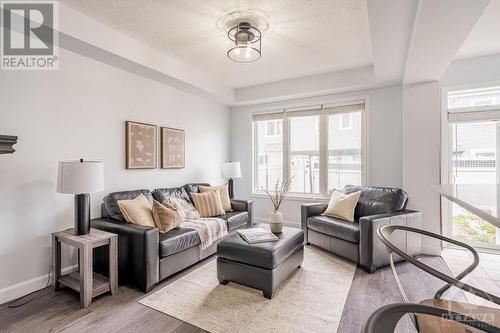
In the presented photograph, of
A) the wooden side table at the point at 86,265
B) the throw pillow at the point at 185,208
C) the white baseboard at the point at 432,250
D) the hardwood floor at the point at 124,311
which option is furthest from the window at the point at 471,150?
the wooden side table at the point at 86,265

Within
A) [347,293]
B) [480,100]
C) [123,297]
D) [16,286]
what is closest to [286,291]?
[347,293]

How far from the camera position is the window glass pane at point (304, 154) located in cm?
466

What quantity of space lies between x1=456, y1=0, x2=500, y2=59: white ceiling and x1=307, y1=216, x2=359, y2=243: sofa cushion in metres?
2.55

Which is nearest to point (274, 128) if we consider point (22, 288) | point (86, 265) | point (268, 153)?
point (268, 153)

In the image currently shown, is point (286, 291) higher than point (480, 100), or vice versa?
point (480, 100)

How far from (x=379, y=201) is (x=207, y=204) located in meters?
2.46

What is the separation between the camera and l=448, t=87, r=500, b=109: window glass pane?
3357mm

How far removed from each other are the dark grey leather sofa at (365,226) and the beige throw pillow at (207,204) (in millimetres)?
1311

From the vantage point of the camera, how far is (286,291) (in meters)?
2.42

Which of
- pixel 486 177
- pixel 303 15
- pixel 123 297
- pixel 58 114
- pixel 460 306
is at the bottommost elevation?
pixel 123 297

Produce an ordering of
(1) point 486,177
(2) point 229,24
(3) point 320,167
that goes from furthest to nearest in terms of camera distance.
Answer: (3) point 320,167, (1) point 486,177, (2) point 229,24

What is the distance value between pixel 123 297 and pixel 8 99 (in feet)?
6.92

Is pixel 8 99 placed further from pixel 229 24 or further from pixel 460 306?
pixel 460 306

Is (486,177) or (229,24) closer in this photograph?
(229,24)
